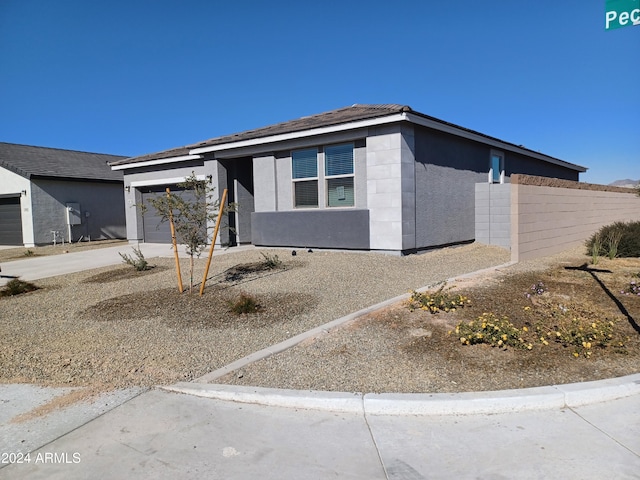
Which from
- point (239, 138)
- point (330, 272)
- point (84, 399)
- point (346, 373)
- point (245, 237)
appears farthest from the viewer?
point (245, 237)

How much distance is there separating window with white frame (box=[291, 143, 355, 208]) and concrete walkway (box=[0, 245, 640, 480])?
29.4 ft

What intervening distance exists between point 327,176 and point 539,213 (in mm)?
5770

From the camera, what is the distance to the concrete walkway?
300 centimetres

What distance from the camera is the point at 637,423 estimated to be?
3.52 m

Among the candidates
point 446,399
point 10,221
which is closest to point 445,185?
point 446,399

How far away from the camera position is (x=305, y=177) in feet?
43.6

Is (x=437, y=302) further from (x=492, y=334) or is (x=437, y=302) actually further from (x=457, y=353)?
(x=457, y=353)

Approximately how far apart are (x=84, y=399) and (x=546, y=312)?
5787 mm

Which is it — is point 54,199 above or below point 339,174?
below

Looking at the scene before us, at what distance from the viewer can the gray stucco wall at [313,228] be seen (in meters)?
12.2

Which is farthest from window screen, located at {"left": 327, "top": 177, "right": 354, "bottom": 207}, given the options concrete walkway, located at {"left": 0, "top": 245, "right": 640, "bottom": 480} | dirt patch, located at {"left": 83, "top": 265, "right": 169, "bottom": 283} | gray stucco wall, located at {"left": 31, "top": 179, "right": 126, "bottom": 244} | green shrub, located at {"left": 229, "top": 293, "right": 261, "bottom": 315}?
gray stucco wall, located at {"left": 31, "top": 179, "right": 126, "bottom": 244}

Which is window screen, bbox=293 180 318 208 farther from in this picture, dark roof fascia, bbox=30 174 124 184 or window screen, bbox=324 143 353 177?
dark roof fascia, bbox=30 174 124 184

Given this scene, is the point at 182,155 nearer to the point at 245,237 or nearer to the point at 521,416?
the point at 245,237

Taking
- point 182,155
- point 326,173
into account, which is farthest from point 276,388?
point 182,155
